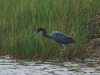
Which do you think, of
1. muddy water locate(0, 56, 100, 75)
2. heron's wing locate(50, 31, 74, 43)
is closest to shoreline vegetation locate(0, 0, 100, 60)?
heron's wing locate(50, 31, 74, 43)

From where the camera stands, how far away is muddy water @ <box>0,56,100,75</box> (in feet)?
20.2

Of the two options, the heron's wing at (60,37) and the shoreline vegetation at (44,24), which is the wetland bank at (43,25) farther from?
the heron's wing at (60,37)

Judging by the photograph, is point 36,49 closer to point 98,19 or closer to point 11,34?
point 11,34

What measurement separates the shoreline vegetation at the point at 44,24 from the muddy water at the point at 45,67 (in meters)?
0.62

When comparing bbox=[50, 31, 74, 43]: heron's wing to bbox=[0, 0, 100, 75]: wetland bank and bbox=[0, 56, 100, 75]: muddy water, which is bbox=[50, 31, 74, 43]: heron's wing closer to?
bbox=[0, 0, 100, 75]: wetland bank

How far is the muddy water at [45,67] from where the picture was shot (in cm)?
616

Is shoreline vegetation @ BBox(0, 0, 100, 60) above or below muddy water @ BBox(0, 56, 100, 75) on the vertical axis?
above

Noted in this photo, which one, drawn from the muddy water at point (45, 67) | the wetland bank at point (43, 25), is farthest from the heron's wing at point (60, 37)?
the muddy water at point (45, 67)

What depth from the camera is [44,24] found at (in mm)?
9008

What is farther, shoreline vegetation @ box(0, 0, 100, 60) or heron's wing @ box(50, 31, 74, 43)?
shoreline vegetation @ box(0, 0, 100, 60)

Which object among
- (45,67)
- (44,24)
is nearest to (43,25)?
(44,24)

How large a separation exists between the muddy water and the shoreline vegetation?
2.05 ft

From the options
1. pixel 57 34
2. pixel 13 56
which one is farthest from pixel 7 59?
pixel 57 34

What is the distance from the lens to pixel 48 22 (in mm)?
9367
